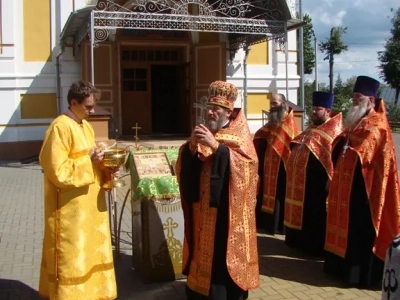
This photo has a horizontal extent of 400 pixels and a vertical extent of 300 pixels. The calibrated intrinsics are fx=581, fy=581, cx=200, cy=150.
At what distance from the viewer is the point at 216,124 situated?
4410 millimetres

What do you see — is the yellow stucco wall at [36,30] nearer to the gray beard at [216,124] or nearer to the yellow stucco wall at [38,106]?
the yellow stucco wall at [38,106]

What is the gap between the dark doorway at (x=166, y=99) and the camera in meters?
17.5

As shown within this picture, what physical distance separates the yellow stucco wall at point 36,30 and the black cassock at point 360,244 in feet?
37.4

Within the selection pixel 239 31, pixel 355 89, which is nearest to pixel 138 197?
pixel 355 89

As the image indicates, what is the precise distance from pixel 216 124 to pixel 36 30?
1167 cm

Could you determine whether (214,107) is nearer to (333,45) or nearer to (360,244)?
(360,244)

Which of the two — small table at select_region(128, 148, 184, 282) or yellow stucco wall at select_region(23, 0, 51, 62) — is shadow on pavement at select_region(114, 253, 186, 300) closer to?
small table at select_region(128, 148, 184, 282)

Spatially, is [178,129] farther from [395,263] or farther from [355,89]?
[395,263]

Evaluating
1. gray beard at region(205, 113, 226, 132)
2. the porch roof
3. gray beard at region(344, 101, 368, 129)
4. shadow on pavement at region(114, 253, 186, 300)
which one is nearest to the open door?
the porch roof

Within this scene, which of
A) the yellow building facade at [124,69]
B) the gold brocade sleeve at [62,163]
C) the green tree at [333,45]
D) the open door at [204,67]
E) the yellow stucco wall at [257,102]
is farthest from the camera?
the green tree at [333,45]

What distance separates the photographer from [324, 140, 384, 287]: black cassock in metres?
5.32

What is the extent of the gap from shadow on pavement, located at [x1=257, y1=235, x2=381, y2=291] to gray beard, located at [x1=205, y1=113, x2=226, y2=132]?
6.46 ft

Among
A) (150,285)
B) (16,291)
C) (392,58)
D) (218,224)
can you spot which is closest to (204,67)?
(150,285)

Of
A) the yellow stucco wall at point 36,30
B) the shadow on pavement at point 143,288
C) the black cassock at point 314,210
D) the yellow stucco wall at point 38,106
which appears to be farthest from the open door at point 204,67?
the shadow on pavement at point 143,288
